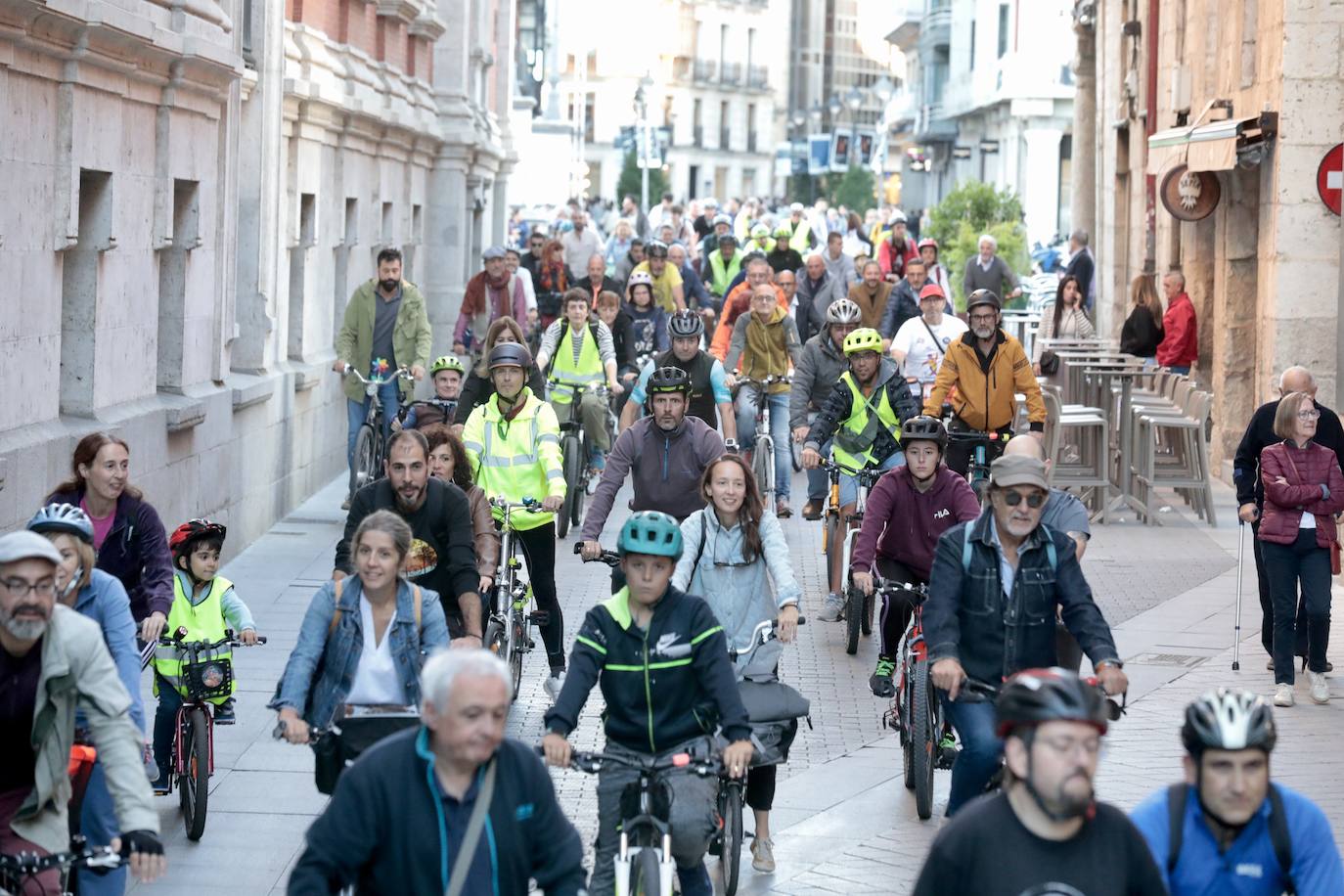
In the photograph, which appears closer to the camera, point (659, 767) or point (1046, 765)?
point (1046, 765)

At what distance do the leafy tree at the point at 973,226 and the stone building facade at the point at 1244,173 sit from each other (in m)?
5.03

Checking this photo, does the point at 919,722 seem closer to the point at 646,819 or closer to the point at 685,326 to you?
the point at 646,819

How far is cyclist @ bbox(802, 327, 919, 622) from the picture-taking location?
45.0ft

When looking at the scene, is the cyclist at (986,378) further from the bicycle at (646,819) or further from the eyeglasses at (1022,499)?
the bicycle at (646,819)

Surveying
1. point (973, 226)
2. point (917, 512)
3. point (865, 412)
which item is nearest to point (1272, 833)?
point (917, 512)

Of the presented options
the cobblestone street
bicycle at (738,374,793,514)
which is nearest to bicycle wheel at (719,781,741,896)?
the cobblestone street

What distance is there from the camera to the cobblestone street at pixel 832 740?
907 centimetres

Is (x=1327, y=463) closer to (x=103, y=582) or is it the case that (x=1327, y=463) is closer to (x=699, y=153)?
(x=103, y=582)

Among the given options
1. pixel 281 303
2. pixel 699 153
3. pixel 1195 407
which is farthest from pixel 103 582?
pixel 699 153

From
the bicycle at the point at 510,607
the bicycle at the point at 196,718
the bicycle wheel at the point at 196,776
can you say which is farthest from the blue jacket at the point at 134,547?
the bicycle at the point at 510,607

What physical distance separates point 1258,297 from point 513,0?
2318cm

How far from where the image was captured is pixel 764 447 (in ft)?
59.0

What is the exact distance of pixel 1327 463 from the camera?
12.1 meters

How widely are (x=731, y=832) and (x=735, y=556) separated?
3.81 ft
